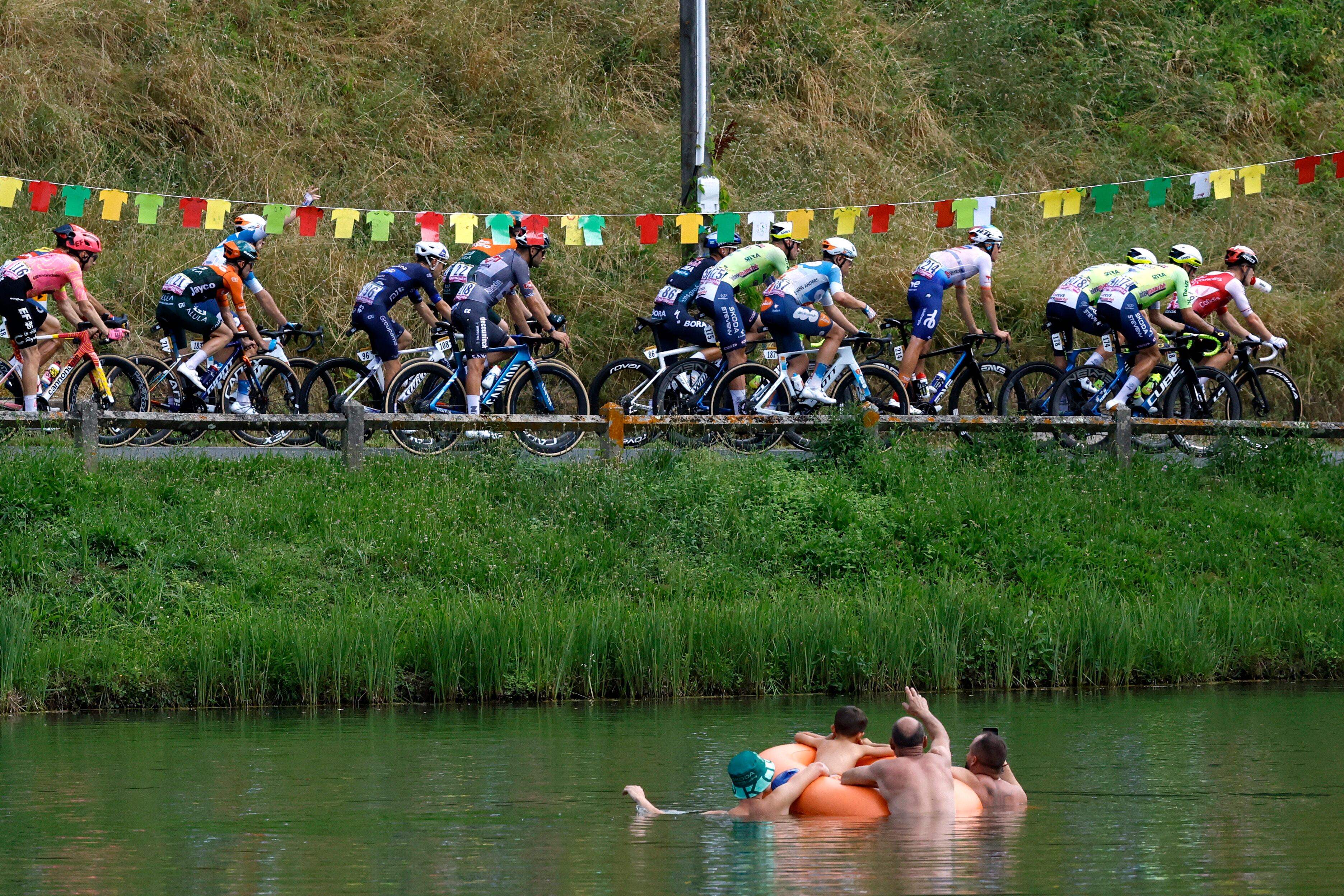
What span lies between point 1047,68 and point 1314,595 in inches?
734

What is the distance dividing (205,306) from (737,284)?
5172mm

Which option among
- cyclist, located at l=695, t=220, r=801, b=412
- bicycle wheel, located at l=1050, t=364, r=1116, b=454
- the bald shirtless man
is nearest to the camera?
the bald shirtless man

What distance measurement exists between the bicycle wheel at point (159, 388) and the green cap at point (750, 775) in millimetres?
10533

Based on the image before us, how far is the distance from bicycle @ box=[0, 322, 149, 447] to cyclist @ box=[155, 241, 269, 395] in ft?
1.58

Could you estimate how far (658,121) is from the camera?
3183cm

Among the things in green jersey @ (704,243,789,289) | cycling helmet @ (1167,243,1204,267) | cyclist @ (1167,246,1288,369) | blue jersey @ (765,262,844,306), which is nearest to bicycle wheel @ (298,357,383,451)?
green jersey @ (704,243,789,289)

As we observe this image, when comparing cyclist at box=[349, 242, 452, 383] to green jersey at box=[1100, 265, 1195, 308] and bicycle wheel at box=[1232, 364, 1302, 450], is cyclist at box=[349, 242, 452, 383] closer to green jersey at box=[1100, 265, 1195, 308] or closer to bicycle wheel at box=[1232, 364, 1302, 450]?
green jersey at box=[1100, 265, 1195, 308]

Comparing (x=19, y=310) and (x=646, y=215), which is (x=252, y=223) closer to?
(x=19, y=310)

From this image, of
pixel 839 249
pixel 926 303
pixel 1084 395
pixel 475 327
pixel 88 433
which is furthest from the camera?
pixel 1084 395

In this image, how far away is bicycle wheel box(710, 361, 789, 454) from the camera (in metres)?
19.7

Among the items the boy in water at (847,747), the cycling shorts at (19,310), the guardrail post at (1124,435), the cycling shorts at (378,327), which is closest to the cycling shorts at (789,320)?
the guardrail post at (1124,435)

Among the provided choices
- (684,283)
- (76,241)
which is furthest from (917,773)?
(76,241)

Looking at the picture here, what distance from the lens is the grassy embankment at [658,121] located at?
2733 centimetres

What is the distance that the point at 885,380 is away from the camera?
68.4 feet
